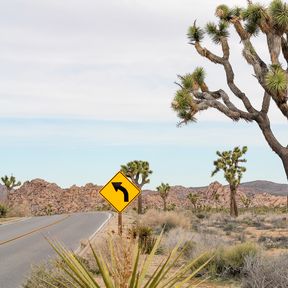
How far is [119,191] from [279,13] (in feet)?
26.7

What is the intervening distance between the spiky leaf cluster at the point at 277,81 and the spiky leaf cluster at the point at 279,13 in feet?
5.38

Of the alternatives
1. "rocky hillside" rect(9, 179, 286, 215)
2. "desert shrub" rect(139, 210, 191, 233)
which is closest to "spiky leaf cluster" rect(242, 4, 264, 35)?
"desert shrub" rect(139, 210, 191, 233)

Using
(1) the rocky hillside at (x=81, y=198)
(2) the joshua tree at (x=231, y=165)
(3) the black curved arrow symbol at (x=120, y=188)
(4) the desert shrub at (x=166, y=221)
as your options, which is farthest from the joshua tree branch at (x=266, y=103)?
(1) the rocky hillside at (x=81, y=198)

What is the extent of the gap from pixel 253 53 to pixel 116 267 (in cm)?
1805

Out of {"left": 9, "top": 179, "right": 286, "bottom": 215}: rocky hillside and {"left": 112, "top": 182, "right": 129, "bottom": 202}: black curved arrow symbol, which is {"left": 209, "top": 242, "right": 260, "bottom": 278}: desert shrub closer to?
{"left": 112, "top": 182, "right": 129, "bottom": 202}: black curved arrow symbol

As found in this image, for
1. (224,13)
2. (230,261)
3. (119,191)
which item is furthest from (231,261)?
(224,13)

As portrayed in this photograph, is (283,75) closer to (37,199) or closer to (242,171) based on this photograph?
(242,171)

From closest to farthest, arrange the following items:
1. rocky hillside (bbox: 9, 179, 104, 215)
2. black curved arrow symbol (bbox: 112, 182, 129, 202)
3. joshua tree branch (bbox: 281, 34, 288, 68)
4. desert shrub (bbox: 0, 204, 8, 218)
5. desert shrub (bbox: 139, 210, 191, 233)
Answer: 1. black curved arrow symbol (bbox: 112, 182, 129, 202)
2. joshua tree branch (bbox: 281, 34, 288, 68)
3. desert shrub (bbox: 139, 210, 191, 233)
4. desert shrub (bbox: 0, 204, 8, 218)
5. rocky hillside (bbox: 9, 179, 104, 215)

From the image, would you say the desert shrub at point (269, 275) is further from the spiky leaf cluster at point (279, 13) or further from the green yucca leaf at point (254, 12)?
the green yucca leaf at point (254, 12)

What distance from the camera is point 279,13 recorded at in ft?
61.7

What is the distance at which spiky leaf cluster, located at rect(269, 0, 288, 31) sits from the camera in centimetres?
1862

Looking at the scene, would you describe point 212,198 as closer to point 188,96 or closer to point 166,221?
point 166,221

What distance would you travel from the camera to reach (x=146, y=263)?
11.4ft

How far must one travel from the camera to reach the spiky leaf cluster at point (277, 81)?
17844 mm
